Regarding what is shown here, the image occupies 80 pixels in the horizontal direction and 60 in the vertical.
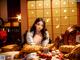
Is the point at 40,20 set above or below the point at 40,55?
above

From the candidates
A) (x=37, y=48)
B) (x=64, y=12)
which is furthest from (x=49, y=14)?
(x=37, y=48)

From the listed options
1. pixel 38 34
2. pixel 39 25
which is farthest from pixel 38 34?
pixel 39 25

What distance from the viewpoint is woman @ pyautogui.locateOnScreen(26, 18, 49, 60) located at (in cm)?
273

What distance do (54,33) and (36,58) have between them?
156 centimetres

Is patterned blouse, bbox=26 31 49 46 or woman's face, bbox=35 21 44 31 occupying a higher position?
woman's face, bbox=35 21 44 31

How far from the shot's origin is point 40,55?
219cm

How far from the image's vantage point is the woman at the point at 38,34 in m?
2.73

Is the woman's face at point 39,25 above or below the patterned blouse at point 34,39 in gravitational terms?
above

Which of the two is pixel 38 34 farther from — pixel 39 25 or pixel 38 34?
pixel 39 25

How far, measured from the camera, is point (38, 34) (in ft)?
9.12

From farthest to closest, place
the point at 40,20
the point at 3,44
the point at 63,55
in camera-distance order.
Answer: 1. the point at 3,44
2. the point at 40,20
3. the point at 63,55

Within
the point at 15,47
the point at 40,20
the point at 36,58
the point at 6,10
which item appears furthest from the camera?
the point at 6,10

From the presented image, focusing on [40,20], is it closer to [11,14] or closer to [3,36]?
[3,36]

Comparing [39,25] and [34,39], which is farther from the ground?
[39,25]
